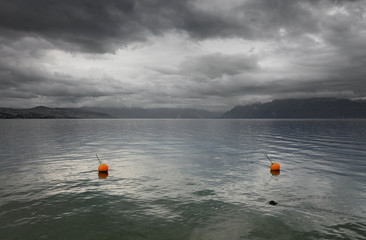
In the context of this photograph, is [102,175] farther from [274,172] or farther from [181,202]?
[274,172]

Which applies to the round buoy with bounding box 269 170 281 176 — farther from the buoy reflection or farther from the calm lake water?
the buoy reflection

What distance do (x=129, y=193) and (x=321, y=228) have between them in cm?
1613

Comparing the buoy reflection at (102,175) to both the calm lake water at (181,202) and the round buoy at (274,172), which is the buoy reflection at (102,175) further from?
the round buoy at (274,172)

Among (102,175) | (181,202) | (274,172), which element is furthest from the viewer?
(274,172)

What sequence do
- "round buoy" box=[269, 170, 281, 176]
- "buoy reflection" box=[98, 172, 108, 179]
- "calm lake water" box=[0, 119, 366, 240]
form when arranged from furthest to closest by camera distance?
"round buoy" box=[269, 170, 281, 176] → "buoy reflection" box=[98, 172, 108, 179] → "calm lake water" box=[0, 119, 366, 240]

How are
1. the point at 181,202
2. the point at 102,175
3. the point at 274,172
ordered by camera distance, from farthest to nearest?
the point at 274,172
the point at 102,175
the point at 181,202

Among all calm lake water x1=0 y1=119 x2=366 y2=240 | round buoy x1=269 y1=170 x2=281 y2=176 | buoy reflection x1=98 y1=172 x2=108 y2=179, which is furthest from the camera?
round buoy x1=269 y1=170 x2=281 y2=176

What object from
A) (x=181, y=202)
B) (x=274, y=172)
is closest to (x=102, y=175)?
(x=181, y=202)

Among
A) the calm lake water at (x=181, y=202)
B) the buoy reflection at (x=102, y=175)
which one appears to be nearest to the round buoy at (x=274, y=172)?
the calm lake water at (x=181, y=202)

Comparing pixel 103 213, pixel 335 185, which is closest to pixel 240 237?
pixel 103 213

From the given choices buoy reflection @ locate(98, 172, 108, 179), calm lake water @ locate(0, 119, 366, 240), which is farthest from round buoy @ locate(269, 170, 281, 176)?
buoy reflection @ locate(98, 172, 108, 179)

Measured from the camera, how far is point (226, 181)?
2584 cm

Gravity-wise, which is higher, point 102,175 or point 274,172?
point 102,175

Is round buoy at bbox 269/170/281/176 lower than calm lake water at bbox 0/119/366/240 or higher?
lower
